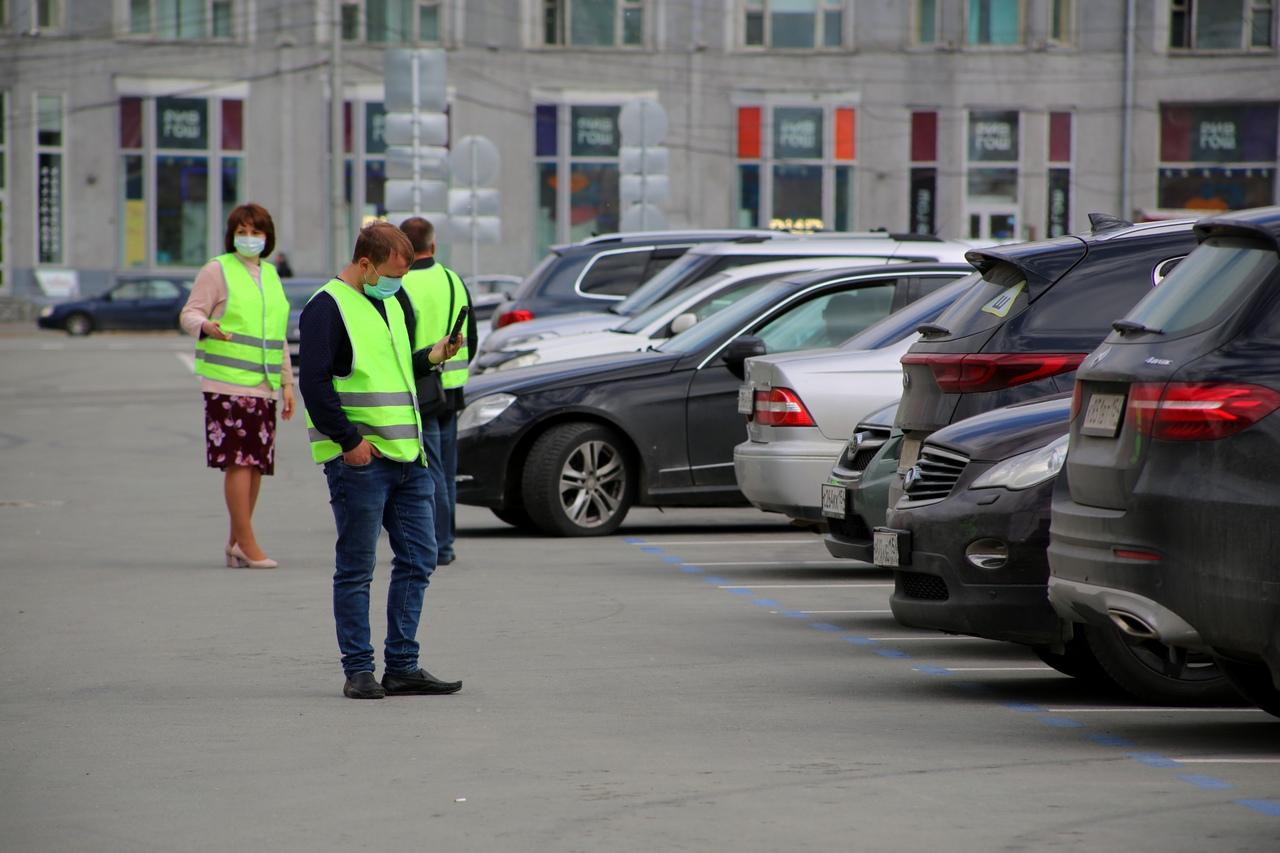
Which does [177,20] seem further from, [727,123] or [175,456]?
[175,456]

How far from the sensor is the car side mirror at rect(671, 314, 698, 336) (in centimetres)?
1444

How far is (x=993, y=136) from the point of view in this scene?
5069cm

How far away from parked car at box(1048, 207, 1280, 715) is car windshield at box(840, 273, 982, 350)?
4.97 m

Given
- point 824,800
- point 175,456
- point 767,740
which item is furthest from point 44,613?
point 175,456

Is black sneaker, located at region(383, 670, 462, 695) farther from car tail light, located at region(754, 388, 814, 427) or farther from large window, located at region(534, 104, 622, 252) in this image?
large window, located at region(534, 104, 622, 252)

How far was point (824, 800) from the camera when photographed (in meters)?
5.91

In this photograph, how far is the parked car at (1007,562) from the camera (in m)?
7.42

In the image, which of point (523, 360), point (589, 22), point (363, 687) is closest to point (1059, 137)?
point (589, 22)

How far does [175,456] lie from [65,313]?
99.4ft

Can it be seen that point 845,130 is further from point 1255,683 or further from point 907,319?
point 1255,683

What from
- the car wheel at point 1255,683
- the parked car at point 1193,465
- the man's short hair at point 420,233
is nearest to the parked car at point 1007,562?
the car wheel at point 1255,683

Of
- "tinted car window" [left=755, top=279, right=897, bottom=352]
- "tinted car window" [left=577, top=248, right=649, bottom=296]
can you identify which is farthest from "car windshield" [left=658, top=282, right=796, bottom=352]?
"tinted car window" [left=577, top=248, right=649, bottom=296]

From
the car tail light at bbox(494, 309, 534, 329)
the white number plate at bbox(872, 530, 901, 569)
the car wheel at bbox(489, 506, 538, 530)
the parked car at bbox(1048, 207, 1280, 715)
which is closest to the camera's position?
the parked car at bbox(1048, 207, 1280, 715)

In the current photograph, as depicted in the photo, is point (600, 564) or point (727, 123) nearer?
point (600, 564)
